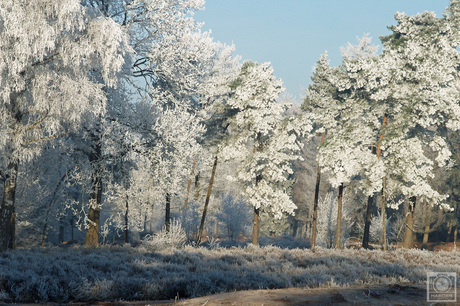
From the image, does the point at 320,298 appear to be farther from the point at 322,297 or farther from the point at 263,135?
the point at 263,135

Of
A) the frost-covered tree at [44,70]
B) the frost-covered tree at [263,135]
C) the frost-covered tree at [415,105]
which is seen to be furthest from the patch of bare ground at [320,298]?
the frost-covered tree at [263,135]

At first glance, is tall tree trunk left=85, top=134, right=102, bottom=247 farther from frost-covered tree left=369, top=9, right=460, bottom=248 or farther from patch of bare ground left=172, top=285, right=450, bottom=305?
frost-covered tree left=369, top=9, right=460, bottom=248

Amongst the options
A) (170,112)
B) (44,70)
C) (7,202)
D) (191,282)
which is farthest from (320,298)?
(170,112)

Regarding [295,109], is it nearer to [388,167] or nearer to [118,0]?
[388,167]

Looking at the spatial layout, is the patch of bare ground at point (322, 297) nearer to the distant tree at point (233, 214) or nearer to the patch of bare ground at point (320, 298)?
the patch of bare ground at point (320, 298)

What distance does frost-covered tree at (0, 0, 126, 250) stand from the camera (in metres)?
11.8

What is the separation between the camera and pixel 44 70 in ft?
41.2

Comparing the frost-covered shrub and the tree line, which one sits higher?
the tree line

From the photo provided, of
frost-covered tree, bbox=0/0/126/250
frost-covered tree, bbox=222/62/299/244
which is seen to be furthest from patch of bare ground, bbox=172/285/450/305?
frost-covered tree, bbox=222/62/299/244

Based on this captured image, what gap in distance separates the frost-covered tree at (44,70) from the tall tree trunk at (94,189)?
2.63 meters

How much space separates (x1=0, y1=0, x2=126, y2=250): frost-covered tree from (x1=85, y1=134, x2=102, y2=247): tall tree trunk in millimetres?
2633

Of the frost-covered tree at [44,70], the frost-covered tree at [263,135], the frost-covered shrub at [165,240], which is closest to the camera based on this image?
the frost-covered tree at [44,70]

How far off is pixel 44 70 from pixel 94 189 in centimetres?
564

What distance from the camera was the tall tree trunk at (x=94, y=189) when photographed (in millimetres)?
15925
